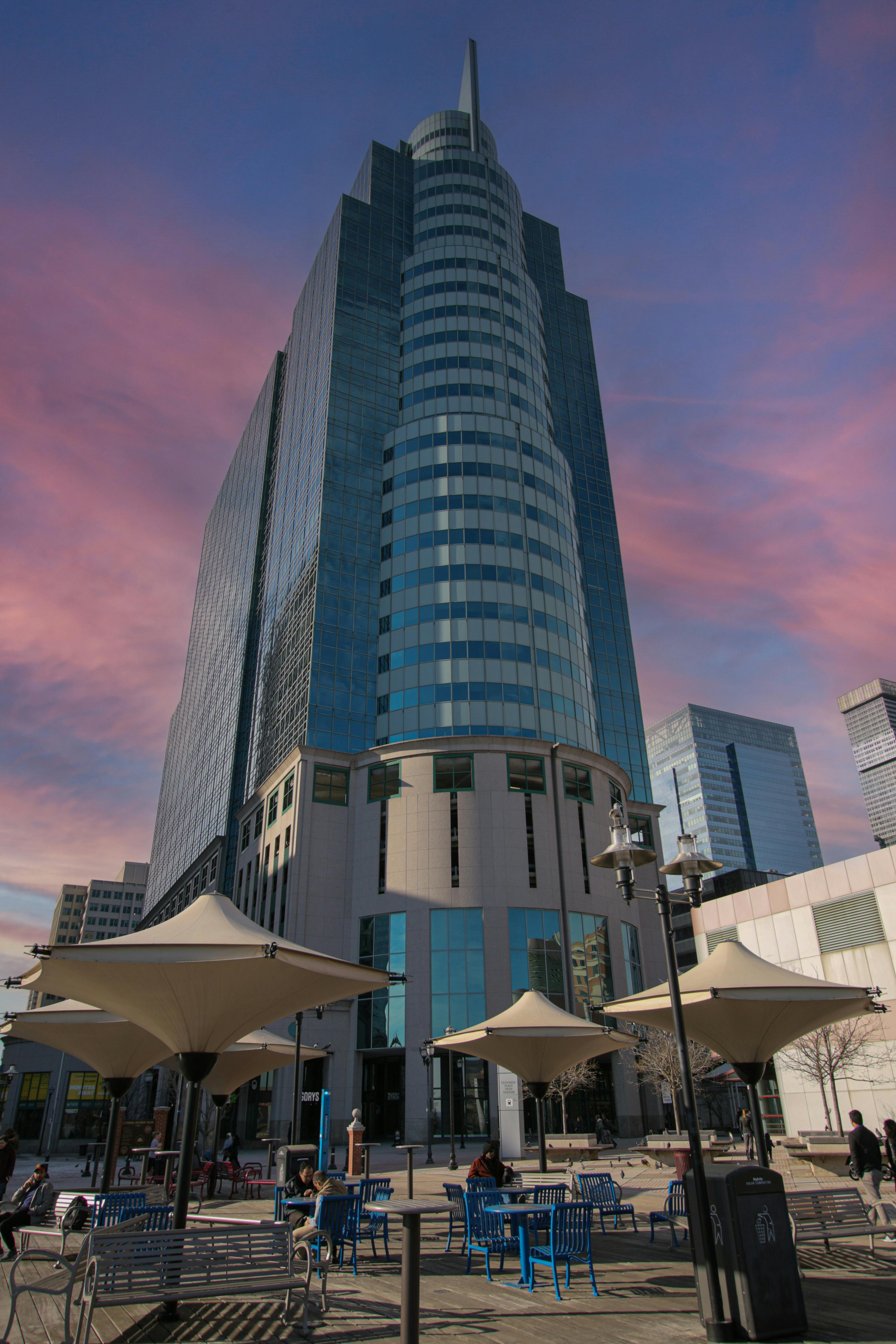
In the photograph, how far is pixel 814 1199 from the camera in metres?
11.8

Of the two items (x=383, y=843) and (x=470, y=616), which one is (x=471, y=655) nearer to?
(x=470, y=616)

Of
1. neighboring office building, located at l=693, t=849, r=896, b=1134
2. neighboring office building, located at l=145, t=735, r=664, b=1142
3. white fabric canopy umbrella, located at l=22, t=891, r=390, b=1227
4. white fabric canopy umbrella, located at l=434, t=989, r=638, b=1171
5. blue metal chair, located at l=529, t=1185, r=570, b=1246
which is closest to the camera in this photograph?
white fabric canopy umbrella, located at l=22, t=891, r=390, b=1227

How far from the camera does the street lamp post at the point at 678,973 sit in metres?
8.65

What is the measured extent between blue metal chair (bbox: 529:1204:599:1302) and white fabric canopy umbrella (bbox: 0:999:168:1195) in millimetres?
10469

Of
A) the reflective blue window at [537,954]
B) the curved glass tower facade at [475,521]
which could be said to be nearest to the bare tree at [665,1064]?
the reflective blue window at [537,954]

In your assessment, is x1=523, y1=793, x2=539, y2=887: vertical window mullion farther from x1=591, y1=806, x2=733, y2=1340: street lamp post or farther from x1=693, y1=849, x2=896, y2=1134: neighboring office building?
x1=591, y1=806, x2=733, y2=1340: street lamp post

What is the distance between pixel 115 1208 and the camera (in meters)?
14.4

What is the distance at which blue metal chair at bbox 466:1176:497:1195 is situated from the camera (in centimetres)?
1435

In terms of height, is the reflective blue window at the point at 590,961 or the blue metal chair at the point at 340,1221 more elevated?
the reflective blue window at the point at 590,961

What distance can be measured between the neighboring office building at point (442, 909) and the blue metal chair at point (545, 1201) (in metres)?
32.8

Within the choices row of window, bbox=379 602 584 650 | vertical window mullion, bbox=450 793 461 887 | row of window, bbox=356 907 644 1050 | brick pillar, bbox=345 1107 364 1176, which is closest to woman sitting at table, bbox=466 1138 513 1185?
brick pillar, bbox=345 1107 364 1176

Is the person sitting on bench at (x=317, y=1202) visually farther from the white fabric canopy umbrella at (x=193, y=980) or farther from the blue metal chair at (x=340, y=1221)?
the white fabric canopy umbrella at (x=193, y=980)

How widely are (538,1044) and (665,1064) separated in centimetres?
3101

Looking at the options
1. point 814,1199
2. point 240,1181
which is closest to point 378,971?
point 814,1199
